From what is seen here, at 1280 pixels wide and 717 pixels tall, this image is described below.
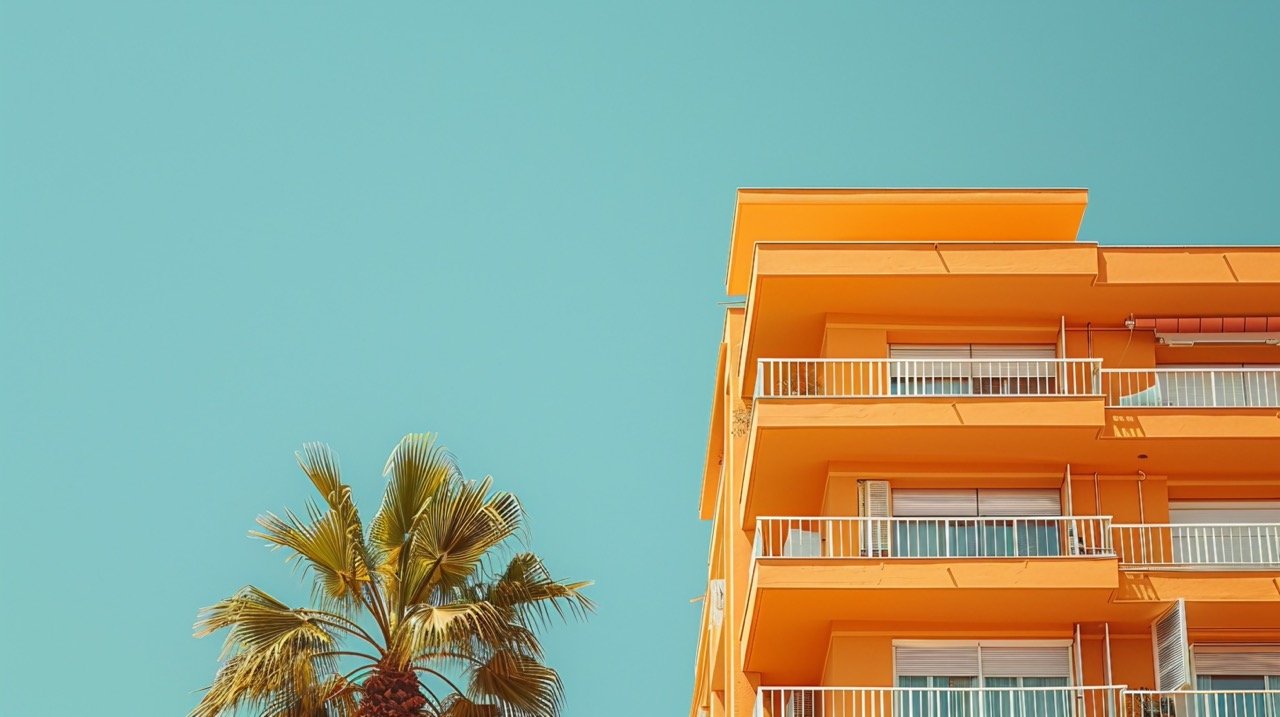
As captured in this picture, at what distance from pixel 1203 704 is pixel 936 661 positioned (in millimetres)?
4104

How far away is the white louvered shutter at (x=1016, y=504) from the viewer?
3459 cm

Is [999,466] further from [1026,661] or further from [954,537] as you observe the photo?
[1026,661]

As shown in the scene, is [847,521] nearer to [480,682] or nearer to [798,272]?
[798,272]

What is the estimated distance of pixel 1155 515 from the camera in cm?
3450

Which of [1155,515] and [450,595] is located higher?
[1155,515]

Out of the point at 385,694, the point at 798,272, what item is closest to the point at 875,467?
the point at 798,272

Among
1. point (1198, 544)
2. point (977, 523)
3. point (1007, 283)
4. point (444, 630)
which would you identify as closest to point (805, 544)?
point (977, 523)

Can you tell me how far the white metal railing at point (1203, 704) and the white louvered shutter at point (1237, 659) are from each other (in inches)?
25.1

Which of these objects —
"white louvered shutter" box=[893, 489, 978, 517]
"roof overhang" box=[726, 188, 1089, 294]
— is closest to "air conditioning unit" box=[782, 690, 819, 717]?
"white louvered shutter" box=[893, 489, 978, 517]

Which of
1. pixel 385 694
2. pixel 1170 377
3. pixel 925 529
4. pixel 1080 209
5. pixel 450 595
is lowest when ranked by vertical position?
pixel 385 694

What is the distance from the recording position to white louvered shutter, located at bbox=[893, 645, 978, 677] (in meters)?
33.2

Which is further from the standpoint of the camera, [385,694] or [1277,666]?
[1277,666]

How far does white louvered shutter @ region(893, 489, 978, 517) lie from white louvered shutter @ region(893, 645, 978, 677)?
2.32 m

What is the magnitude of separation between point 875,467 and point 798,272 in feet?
11.3
